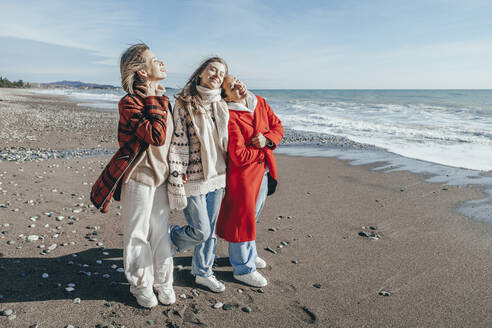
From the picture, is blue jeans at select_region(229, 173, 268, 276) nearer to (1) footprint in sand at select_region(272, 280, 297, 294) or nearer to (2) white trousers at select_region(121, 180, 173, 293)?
(1) footprint in sand at select_region(272, 280, 297, 294)

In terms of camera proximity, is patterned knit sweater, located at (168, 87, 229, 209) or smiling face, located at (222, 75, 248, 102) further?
smiling face, located at (222, 75, 248, 102)

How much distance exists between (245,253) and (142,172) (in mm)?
1310

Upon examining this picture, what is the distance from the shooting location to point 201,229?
2.96 meters

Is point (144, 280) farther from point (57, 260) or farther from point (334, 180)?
point (334, 180)

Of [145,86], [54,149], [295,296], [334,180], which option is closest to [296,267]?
[295,296]

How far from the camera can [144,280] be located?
2.91 meters

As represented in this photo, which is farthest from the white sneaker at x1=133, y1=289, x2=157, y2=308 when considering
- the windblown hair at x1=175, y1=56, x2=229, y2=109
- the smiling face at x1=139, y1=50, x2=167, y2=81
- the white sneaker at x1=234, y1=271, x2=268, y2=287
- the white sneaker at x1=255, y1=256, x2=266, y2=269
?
the smiling face at x1=139, y1=50, x2=167, y2=81

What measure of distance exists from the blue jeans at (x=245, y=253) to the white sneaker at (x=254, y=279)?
1.4 inches

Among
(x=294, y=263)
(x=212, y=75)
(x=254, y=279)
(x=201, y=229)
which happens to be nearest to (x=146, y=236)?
(x=201, y=229)

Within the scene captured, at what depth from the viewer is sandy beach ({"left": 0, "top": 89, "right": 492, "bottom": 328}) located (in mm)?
2900

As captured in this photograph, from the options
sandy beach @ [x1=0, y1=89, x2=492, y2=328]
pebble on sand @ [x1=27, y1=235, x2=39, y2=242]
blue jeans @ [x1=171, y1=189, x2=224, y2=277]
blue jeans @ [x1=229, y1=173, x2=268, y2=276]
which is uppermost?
blue jeans @ [x1=171, y1=189, x2=224, y2=277]

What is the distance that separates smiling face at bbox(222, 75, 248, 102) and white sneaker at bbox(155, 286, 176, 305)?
1788 mm

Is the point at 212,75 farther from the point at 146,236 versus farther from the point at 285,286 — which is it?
the point at 285,286

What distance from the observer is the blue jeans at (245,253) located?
3340mm
